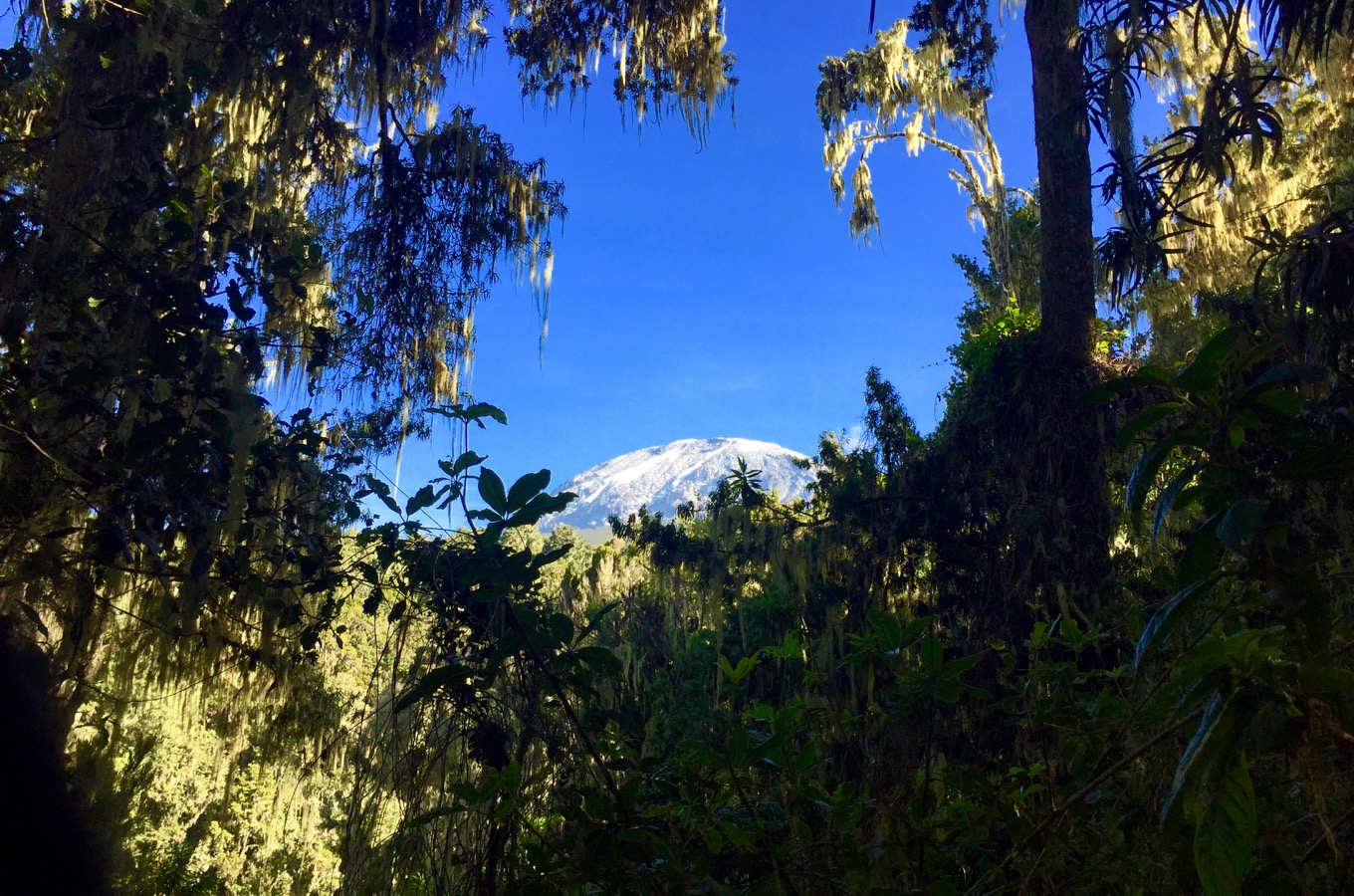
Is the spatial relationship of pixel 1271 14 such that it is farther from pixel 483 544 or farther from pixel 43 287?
pixel 43 287

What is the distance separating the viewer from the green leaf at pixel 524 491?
5.11ft

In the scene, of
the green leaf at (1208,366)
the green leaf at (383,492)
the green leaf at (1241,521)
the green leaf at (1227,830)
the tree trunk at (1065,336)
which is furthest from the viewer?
the tree trunk at (1065,336)

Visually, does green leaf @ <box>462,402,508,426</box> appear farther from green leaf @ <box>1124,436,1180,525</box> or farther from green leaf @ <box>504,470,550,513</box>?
green leaf @ <box>1124,436,1180,525</box>

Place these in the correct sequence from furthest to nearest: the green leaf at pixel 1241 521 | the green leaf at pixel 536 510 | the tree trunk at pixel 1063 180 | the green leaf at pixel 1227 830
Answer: the tree trunk at pixel 1063 180, the green leaf at pixel 536 510, the green leaf at pixel 1241 521, the green leaf at pixel 1227 830

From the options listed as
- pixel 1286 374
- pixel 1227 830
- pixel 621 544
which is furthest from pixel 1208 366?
pixel 621 544

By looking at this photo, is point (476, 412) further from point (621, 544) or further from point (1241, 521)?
point (621, 544)

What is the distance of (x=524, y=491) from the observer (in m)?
1.56

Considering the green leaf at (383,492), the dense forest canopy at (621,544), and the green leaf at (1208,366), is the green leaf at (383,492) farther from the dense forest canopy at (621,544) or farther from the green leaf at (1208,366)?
the green leaf at (1208,366)

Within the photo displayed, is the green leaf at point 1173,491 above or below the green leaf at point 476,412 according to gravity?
below

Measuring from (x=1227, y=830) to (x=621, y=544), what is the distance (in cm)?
616

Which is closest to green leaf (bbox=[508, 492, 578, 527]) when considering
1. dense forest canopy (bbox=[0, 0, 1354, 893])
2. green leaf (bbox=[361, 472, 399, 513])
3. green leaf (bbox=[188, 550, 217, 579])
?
dense forest canopy (bbox=[0, 0, 1354, 893])

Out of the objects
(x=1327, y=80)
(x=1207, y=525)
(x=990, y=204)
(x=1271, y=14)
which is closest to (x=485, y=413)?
(x=1207, y=525)

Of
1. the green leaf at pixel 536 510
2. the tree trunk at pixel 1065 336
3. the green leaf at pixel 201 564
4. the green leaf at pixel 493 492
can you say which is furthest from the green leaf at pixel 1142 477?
the tree trunk at pixel 1065 336

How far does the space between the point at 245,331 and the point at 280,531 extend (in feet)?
2.88
